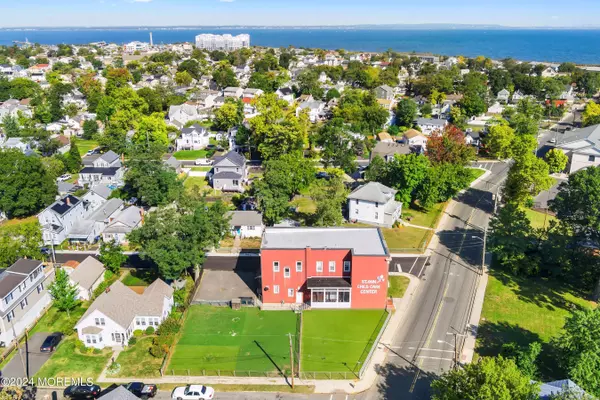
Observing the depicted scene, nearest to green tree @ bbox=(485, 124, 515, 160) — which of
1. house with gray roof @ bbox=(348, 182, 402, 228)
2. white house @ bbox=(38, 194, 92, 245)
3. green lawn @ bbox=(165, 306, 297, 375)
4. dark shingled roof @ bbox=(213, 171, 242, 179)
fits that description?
house with gray roof @ bbox=(348, 182, 402, 228)

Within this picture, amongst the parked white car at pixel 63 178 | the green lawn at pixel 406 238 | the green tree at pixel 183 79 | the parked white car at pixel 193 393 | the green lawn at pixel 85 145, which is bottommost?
the parked white car at pixel 193 393

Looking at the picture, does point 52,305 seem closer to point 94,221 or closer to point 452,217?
point 94,221

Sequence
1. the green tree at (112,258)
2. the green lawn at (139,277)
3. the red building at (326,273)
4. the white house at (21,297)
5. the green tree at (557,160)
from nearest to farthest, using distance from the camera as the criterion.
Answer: the white house at (21,297), the red building at (326,273), the green lawn at (139,277), the green tree at (112,258), the green tree at (557,160)


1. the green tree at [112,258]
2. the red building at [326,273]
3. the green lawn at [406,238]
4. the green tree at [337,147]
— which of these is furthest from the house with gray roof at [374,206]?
the green tree at [112,258]

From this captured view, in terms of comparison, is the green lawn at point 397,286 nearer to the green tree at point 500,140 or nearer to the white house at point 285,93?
the green tree at point 500,140

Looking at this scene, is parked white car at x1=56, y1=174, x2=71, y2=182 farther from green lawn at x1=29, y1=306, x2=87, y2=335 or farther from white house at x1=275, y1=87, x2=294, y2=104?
white house at x1=275, y1=87, x2=294, y2=104

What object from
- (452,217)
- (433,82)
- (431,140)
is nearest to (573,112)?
(433,82)
